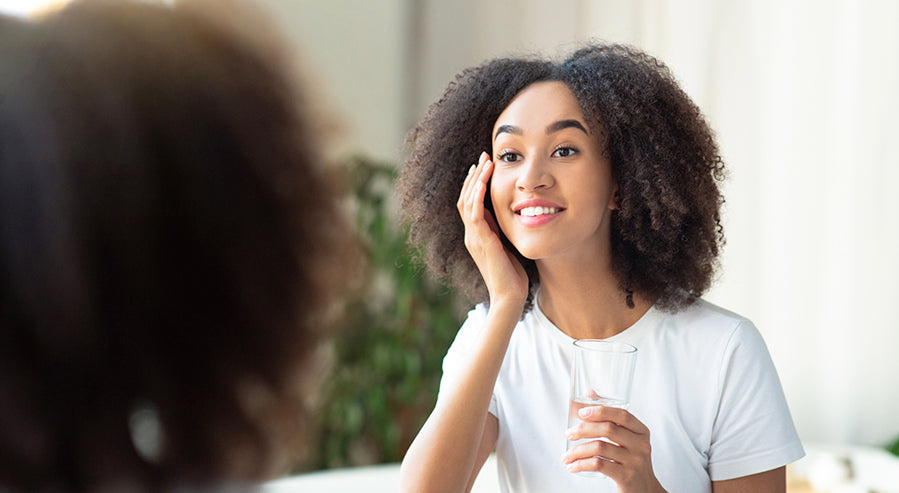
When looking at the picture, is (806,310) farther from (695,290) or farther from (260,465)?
(260,465)

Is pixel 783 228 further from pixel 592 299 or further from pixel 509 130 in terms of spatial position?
pixel 509 130

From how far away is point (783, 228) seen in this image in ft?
10.4

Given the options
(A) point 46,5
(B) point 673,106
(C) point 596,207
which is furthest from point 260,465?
(B) point 673,106

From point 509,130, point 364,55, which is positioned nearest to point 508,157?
point 509,130

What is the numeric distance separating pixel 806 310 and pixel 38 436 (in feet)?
10.4

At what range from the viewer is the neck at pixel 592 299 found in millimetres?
1532

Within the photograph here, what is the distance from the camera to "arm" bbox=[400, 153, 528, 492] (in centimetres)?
138

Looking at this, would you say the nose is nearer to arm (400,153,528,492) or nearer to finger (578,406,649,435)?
arm (400,153,528,492)

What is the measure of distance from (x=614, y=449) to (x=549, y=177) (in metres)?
0.48

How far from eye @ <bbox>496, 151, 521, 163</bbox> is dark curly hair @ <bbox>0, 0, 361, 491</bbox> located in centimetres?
97

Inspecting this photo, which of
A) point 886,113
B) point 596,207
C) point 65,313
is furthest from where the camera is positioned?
point 886,113

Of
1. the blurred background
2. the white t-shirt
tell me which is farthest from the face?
the blurred background

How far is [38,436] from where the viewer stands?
49 centimetres

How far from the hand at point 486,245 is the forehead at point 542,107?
0.30 feet
